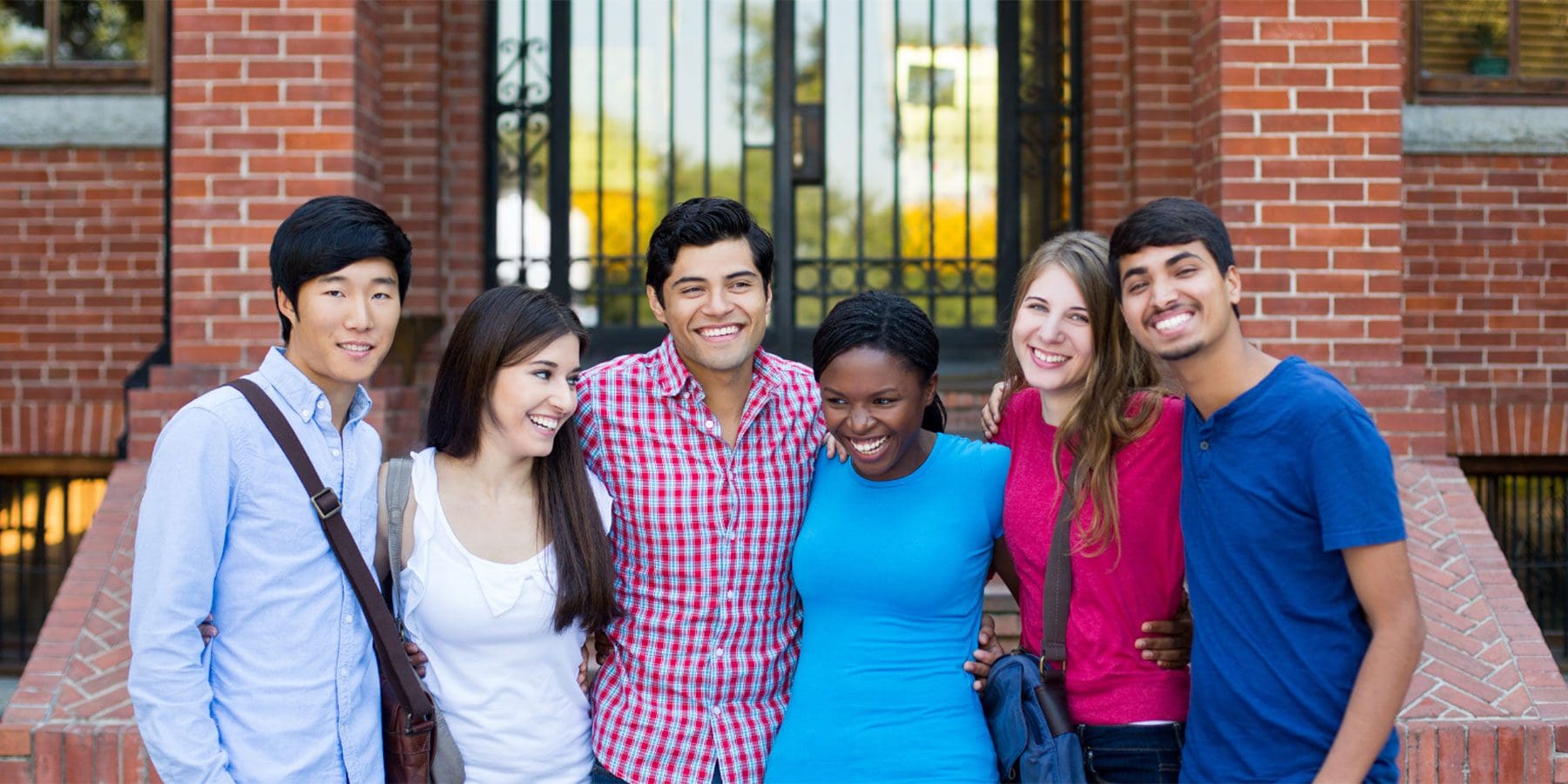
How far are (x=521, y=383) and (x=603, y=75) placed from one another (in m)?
4.12

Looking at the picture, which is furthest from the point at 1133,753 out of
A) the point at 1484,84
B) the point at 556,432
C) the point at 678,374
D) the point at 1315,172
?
the point at 1484,84

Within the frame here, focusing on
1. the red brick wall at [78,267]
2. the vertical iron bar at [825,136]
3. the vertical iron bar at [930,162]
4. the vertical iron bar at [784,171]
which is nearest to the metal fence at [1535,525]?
the vertical iron bar at [930,162]

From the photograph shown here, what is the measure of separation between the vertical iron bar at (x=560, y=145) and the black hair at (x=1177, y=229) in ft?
14.4

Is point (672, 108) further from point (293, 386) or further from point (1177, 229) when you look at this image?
point (1177, 229)

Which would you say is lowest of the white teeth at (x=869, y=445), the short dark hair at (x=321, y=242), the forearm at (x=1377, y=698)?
the forearm at (x=1377, y=698)

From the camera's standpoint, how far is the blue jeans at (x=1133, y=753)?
8.07ft

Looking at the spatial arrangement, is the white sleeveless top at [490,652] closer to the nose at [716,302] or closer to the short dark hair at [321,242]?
the short dark hair at [321,242]

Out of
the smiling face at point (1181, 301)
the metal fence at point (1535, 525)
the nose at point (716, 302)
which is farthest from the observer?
the metal fence at point (1535, 525)

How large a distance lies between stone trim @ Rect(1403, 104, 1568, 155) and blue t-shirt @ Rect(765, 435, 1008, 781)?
4.63m

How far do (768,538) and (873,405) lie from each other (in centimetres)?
40

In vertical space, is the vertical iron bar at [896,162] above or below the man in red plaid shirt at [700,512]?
above

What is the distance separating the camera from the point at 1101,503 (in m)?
2.50

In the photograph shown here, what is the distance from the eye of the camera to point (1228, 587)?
7.44 feet

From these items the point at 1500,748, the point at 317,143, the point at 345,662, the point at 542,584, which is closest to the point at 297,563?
the point at 345,662
